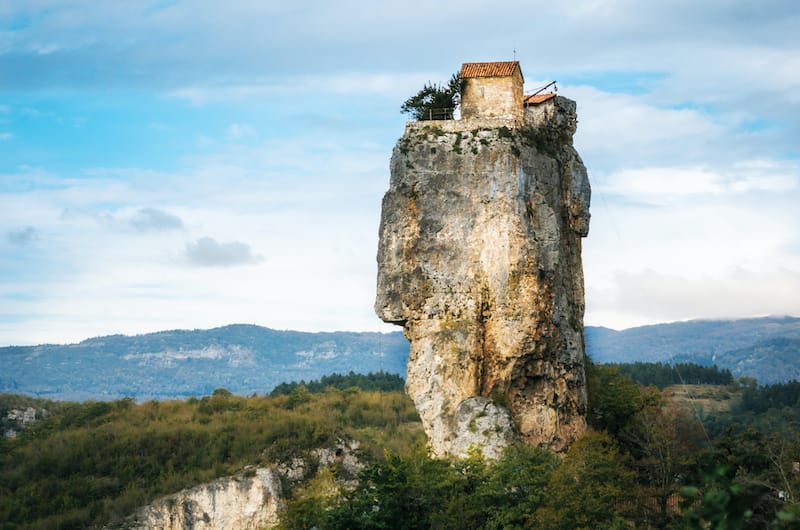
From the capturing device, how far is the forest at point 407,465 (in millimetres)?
36094

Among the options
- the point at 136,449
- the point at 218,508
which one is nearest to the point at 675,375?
the point at 136,449

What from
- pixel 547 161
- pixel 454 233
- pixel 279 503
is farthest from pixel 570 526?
pixel 279 503

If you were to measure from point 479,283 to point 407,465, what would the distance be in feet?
23.9

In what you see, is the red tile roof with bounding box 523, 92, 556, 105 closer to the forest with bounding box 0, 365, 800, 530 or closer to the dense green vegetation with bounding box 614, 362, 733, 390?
the forest with bounding box 0, 365, 800, 530

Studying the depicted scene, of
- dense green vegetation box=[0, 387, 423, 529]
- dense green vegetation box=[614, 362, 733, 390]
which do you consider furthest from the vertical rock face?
dense green vegetation box=[614, 362, 733, 390]

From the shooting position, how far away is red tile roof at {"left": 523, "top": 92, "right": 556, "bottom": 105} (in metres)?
45.8

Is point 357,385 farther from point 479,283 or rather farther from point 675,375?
point 479,283

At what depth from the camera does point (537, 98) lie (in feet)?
151

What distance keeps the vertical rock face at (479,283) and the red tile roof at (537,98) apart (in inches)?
98.0

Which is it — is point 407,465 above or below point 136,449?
above

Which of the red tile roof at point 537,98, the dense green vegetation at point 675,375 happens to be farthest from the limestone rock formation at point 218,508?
the dense green vegetation at point 675,375

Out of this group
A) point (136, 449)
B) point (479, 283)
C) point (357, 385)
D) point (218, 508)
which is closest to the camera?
point (479, 283)

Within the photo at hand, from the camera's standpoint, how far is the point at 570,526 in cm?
3584

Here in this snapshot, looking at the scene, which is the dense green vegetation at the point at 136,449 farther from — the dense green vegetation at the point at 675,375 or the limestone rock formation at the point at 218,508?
the dense green vegetation at the point at 675,375
